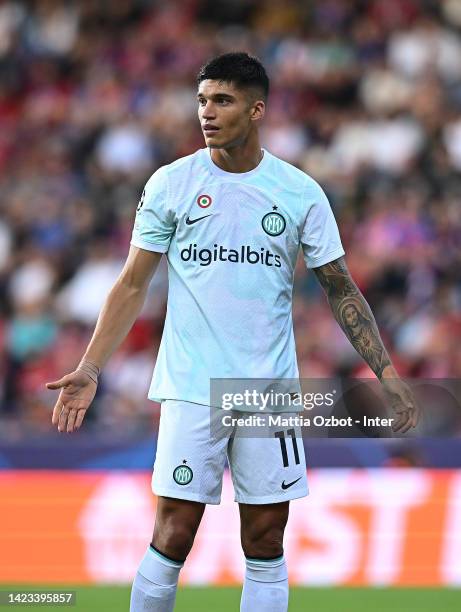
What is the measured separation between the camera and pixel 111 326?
16.7ft

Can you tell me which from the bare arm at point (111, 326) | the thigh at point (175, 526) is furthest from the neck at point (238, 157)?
the thigh at point (175, 526)

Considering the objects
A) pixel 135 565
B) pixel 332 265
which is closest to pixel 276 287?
pixel 332 265

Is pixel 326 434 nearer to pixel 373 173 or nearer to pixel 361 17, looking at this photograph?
pixel 373 173

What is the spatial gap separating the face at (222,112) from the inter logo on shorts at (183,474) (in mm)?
1215

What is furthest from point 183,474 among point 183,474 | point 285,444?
point 285,444

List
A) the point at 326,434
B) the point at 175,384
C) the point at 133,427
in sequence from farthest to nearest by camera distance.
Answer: the point at 133,427, the point at 326,434, the point at 175,384

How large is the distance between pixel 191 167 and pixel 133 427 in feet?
15.4

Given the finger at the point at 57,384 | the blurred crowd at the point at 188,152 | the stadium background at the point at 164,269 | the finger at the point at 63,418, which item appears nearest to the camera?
the finger at the point at 57,384

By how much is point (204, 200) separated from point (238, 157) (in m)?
0.23

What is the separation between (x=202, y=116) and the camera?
5.12 m

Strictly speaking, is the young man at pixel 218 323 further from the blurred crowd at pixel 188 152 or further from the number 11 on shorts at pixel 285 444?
the blurred crowd at pixel 188 152

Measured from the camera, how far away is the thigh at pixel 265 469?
16.6ft

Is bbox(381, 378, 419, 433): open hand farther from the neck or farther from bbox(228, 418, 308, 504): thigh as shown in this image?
the neck

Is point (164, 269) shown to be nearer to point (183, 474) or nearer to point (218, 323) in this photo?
point (218, 323)
